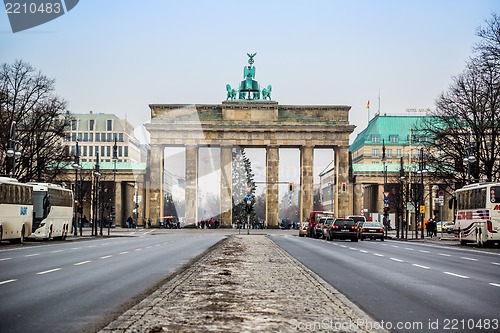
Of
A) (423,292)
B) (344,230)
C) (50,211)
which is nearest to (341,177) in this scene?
(344,230)

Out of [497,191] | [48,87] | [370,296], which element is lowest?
[370,296]

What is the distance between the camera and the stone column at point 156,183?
115m

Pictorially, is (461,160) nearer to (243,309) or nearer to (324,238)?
(324,238)

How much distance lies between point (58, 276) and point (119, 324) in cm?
985

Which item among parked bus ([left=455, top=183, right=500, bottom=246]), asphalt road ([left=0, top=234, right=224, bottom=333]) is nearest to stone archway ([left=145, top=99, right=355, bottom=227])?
parked bus ([left=455, top=183, right=500, bottom=246])

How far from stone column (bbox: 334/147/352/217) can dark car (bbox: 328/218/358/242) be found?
5891 centimetres

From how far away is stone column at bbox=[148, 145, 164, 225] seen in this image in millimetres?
115312

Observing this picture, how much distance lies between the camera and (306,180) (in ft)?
382

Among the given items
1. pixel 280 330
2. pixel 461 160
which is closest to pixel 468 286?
pixel 280 330

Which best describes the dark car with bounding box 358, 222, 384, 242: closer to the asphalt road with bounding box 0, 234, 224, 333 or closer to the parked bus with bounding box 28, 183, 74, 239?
the parked bus with bounding box 28, 183, 74, 239

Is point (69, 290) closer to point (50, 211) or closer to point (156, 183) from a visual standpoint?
point (50, 211)

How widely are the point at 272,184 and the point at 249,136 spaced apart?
7483mm

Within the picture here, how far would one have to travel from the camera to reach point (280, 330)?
9.51m

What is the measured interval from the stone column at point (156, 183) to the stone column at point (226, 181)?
8.63 meters
